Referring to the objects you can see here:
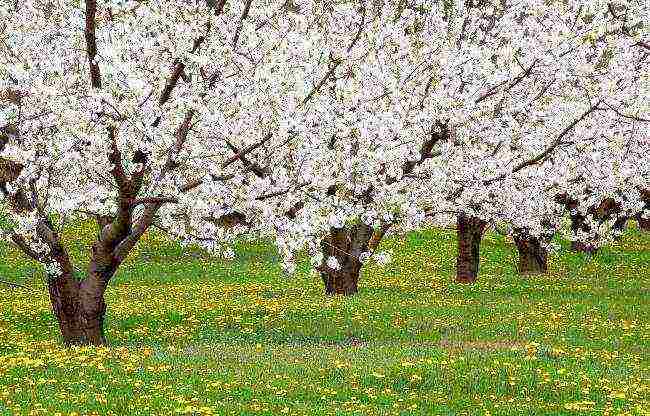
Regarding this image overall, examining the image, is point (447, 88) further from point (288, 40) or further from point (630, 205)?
point (630, 205)

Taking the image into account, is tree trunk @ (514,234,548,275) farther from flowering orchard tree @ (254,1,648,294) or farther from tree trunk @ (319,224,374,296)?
flowering orchard tree @ (254,1,648,294)

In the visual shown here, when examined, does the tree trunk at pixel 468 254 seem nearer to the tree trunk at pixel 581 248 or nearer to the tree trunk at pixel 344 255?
the tree trunk at pixel 344 255

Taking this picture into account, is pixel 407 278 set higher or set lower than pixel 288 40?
lower

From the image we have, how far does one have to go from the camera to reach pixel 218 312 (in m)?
25.2

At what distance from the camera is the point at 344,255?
87.3 feet

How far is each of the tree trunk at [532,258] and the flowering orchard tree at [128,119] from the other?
21.0 meters

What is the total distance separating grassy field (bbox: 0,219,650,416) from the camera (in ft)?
42.1

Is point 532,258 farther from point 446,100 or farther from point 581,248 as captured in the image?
point 446,100

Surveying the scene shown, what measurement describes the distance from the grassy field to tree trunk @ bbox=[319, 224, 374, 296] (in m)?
0.59

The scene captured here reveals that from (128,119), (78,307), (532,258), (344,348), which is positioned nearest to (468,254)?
(532,258)

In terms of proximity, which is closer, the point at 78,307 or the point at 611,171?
the point at 78,307

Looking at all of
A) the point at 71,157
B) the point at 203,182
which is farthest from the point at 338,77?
the point at 71,157

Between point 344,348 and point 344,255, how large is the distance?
27.9 feet

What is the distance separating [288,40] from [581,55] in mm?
6158
